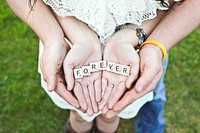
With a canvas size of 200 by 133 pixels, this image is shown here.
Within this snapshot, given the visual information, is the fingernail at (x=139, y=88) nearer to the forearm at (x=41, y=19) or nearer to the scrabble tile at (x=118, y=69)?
the scrabble tile at (x=118, y=69)

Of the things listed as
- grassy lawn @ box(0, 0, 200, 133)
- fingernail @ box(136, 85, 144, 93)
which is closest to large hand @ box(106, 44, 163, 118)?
fingernail @ box(136, 85, 144, 93)

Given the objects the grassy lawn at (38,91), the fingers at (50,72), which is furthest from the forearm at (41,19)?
the grassy lawn at (38,91)

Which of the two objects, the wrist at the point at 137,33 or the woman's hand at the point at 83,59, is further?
the wrist at the point at 137,33

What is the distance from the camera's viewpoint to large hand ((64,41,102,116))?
4.71 ft

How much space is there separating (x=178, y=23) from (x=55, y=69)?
48 cm

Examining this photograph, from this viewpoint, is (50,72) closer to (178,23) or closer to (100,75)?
(100,75)

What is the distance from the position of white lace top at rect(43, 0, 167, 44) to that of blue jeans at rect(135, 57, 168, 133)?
63 cm

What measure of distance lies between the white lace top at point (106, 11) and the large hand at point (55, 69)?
13 centimetres

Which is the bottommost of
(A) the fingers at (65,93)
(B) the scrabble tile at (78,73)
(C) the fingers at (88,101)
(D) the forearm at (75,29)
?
(C) the fingers at (88,101)

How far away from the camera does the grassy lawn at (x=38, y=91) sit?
2.27 meters

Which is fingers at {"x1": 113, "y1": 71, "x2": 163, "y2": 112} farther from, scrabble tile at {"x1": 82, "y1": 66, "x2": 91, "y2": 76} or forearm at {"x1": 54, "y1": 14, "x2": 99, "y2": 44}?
forearm at {"x1": 54, "y1": 14, "x2": 99, "y2": 44}

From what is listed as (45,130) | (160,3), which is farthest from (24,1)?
(45,130)

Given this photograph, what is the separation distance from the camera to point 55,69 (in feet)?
4.59

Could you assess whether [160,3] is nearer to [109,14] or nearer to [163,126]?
[109,14]
